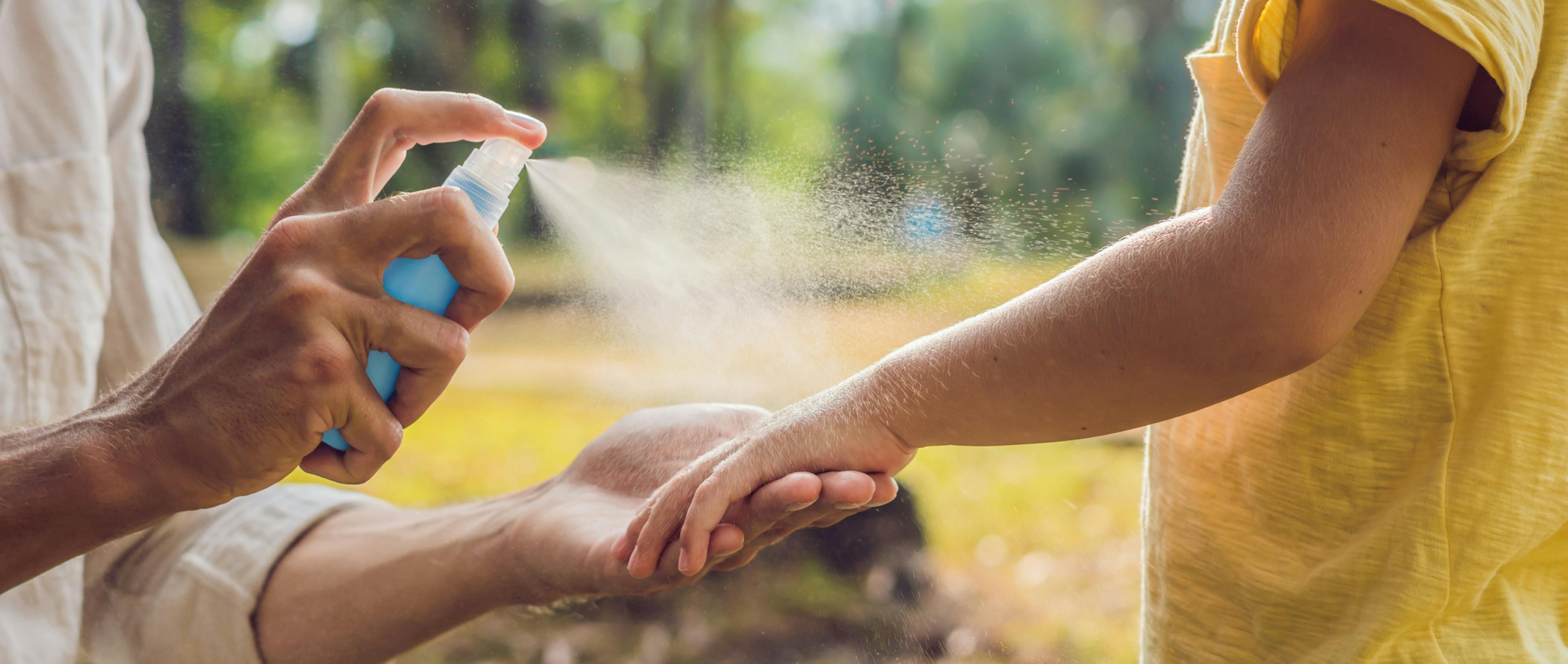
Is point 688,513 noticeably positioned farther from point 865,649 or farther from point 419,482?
point 419,482

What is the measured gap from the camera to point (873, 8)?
325 cm

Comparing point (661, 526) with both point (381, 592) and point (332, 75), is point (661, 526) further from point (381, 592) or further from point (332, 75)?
point (332, 75)

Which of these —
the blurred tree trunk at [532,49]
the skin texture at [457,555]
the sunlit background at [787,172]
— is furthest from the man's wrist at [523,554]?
the blurred tree trunk at [532,49]

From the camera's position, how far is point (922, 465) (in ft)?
8.77

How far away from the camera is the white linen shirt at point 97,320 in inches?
36.7

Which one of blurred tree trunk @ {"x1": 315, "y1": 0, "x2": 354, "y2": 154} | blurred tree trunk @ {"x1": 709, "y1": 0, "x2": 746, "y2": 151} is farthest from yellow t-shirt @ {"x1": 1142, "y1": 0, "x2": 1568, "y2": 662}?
blurred tree trunk @ {"x1": 315, "y1": 0, "x2": 354, "y2": 154}

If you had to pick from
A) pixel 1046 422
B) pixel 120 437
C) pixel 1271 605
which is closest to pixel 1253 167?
pixel 1046 422

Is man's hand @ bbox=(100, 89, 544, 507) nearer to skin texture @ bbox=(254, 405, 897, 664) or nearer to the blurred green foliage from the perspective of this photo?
skin texture @ bbox=(254, 405, 897, 664)

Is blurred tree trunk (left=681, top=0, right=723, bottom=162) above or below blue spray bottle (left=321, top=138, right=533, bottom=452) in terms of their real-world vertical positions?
below

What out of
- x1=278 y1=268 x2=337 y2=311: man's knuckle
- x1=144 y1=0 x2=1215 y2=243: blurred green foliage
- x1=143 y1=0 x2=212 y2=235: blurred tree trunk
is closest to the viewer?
x1=278 y1=268 x2=337 y2=311: man's knuckle

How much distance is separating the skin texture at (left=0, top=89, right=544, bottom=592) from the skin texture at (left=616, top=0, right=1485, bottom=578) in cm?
25

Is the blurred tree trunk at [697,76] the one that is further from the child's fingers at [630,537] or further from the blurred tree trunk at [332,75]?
the child's fingers at [630,537]

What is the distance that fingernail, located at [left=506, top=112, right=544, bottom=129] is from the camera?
714 millimetres

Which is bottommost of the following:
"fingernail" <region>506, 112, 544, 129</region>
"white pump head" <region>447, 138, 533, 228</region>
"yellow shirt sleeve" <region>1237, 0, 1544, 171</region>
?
"white pump head" <region>447, 138, 533, 228</region>
